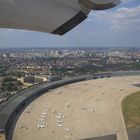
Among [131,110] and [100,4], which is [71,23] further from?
[131,110]

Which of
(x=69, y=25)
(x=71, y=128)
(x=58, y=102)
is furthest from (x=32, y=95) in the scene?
(x=69, y=25)

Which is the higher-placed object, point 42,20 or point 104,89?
point 42,20

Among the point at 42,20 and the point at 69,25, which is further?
the point at 69,25

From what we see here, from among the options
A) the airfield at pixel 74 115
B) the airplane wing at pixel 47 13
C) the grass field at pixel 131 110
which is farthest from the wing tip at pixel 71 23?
the grass field at pixel 131 110

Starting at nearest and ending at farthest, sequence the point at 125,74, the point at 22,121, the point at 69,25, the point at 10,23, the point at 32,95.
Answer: the point at 10,23 → the point at 69,25 → the point at 22,121 → the point at 32,95 → the point at 125,74

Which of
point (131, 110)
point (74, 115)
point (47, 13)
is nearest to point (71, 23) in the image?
point (47, 13)

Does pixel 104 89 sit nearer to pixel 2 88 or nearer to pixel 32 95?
pixel 32 95
